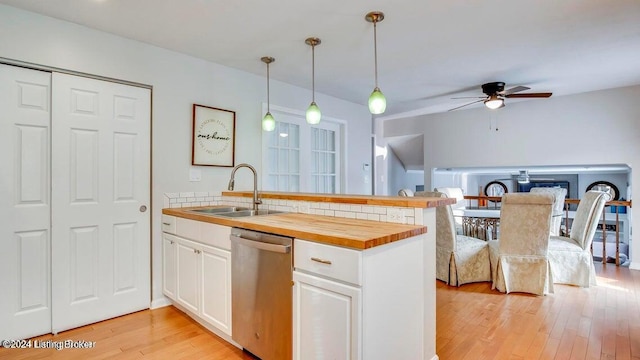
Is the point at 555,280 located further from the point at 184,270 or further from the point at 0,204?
the point at 0,204

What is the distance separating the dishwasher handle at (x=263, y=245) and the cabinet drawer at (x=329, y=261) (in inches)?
2.2

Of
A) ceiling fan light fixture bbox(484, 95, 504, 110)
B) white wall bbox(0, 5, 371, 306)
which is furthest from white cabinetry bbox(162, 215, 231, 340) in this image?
ceiling fan light fixture bbox(484, 95, 504, 110)

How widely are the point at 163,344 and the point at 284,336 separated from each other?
105 cm

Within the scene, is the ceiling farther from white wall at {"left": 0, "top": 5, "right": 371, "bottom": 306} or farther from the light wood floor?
the light wood floor

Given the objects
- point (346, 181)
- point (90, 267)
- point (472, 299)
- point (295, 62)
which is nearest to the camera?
point (90, 267)

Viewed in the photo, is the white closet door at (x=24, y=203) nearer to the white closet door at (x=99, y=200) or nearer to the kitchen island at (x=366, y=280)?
the white closet door at (x=99, y=200)

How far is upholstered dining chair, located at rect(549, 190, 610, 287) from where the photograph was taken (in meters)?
3.33

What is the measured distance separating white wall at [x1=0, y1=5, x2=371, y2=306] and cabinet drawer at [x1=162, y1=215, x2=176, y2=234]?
63 mm

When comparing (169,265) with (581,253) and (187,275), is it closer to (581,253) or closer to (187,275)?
(187,275)

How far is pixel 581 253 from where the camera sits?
3.32 meters

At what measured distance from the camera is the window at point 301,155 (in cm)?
391

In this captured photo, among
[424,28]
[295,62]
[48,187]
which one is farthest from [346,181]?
[48,187]

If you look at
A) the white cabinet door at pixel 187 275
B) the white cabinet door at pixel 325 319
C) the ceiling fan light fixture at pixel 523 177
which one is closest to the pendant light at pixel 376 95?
the white cabinet door at pixel 325 319

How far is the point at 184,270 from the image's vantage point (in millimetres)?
2537
